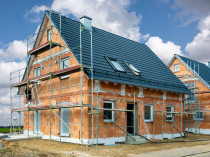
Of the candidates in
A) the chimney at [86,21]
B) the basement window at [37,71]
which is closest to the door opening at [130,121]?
the chimney at [86,21]

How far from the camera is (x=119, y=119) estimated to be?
46.7 feet

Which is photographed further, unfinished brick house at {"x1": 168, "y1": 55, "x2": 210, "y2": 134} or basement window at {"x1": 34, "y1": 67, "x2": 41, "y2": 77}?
unfinished brick house at {"x1": 168, "y1": 55, "x2": 210, "y2": 134}

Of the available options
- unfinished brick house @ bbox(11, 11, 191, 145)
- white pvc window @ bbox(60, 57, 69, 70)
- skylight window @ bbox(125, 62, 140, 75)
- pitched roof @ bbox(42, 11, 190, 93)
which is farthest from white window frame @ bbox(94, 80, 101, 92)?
skylight window @ bbox(125, 62, 140, 75)

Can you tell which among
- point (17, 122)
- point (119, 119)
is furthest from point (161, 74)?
point (17, 122)

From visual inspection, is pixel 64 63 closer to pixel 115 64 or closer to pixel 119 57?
pixel 115 64

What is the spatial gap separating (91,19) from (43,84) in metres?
5.79

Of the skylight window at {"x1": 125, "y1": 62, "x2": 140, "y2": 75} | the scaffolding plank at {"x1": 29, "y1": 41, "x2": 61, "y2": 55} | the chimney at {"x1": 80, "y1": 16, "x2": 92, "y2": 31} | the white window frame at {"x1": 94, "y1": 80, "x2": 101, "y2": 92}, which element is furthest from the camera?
the chimney at {"x1": 80, "y1": 16, "x2": 92, "y2": 31}

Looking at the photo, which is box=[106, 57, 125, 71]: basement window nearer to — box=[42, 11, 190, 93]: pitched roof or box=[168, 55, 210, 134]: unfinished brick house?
box=[42, 11, 190, 93]: pitched roof

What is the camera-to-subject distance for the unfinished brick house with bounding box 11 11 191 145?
1312 centimetres

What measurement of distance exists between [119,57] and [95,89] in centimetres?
426

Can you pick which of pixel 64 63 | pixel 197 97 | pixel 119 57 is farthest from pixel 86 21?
pixel 197 97

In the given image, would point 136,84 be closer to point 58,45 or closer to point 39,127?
point 58,45

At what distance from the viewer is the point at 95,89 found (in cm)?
1325

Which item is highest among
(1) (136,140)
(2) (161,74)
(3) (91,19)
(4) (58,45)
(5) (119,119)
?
(3) (91,19)
